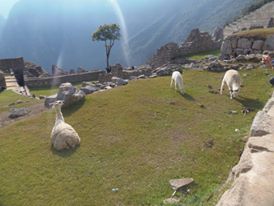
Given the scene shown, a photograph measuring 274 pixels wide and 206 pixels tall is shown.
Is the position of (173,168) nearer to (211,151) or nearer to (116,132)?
(211,151)

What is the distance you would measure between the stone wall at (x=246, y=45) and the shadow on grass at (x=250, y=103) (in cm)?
1414

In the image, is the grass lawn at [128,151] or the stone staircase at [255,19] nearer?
the grass lawn at [128,151]

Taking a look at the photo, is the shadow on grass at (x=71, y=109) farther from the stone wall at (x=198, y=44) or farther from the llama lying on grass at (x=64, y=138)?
the stone wall at (x=198, y=44)

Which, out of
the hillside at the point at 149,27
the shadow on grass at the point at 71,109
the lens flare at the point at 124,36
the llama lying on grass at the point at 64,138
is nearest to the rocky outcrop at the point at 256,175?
the llama lying on grass at the point at 64,138

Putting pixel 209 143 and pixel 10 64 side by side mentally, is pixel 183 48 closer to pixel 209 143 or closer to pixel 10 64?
pixel 10 64

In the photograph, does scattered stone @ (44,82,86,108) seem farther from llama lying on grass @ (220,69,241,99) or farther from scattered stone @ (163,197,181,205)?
scattered stone @ (163,197,181,205)

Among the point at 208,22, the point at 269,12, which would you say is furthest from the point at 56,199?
the point at 208,22

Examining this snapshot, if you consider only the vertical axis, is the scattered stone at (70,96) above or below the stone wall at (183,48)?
above

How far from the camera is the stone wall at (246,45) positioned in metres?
33.2

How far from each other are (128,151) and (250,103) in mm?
7410

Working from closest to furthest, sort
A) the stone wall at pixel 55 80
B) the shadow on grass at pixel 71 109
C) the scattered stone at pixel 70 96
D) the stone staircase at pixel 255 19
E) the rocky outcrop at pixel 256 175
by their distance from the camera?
the rocky outcrop at pixel 256 175 → the shadow on grass at pixel 71 109 → the scattered stone at pixel 70 96 → the stone wall at pixel 55 80 → the stone staircase at pixel 255 19

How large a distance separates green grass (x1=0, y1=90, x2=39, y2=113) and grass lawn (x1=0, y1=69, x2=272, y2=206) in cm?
1101

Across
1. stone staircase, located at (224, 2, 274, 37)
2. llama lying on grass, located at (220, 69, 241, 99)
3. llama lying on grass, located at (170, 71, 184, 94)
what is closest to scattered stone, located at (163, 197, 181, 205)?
llama lying on grass, located at (220, 69, 241, 99)

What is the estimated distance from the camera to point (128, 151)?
14.1 meters
